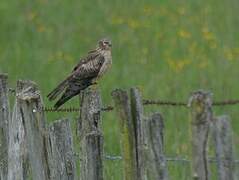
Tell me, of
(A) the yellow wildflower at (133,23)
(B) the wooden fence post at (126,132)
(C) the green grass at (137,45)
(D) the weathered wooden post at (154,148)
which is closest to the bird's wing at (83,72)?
(B) the wooden fence post at (126,132)

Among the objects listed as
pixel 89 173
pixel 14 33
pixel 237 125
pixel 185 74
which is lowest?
pixel 89 173

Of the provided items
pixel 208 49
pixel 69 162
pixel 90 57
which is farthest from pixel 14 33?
pixel 69 162

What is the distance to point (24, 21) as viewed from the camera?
66.9ft

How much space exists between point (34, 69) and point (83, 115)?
33.6 feet

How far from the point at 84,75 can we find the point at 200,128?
2934mm

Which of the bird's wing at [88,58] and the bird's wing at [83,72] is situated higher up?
the bird's wing at [88,58]

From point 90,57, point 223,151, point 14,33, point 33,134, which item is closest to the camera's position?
point 223,151

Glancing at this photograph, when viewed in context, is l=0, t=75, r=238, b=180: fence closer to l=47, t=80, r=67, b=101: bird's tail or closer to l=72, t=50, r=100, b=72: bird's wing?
l=47, t=80, r=67, b=101: bird's tail

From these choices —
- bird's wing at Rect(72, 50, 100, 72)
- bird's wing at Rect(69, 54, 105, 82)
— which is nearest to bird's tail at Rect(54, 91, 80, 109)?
bird's wing at Rect(69, 54, 105, 82)

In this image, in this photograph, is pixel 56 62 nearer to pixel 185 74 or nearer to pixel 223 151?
pixel 185 74

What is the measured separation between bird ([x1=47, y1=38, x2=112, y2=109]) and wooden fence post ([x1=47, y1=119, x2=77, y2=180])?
1281 millimetres

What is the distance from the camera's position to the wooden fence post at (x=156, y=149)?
5812mm

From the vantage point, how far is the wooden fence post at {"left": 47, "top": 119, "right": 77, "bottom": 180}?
6711 mm

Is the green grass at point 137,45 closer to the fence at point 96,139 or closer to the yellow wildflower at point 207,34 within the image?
the yellow wildflower at point 207,34
